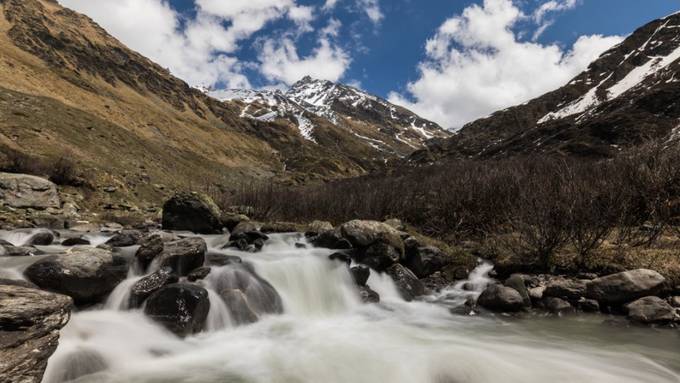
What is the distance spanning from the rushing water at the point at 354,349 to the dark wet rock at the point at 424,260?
394 centimetres

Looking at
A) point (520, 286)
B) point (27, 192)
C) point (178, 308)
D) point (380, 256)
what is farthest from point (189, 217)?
point (520, 286)

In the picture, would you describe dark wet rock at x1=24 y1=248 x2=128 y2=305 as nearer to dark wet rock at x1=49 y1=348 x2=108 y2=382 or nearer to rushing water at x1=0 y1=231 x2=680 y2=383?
rushing water at x1=0 y1=231 x2=680 y2=383

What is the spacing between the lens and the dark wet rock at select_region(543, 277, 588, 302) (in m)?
13.2

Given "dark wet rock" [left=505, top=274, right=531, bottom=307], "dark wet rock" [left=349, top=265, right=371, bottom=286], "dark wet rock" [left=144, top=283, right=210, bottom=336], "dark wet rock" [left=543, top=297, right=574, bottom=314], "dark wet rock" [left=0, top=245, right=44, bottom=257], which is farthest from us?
"dark wet rock" [left=349, top=265, right=371, bottom=286]

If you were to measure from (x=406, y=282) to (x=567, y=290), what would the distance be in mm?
5545

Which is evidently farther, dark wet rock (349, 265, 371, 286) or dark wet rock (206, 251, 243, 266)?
dark wet rock (349, 265, 371, 286)

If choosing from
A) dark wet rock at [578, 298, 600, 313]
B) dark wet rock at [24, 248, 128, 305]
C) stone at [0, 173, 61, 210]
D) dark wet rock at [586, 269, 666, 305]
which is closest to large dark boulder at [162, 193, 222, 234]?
stone at [0, 173, 61, 210]

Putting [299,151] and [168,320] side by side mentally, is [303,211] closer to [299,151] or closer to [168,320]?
[168,320]

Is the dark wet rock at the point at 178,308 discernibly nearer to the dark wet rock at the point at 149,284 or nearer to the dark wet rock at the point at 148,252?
the dark wet rock at the point at 149,284

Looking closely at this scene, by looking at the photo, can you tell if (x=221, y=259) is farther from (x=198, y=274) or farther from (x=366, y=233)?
(x=366, y=233)

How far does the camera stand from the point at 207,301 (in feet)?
35.2

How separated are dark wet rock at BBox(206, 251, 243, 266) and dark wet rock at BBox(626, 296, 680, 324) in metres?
12.2

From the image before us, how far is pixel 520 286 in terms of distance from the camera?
553 inches

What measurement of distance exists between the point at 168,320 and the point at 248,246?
337 inches
